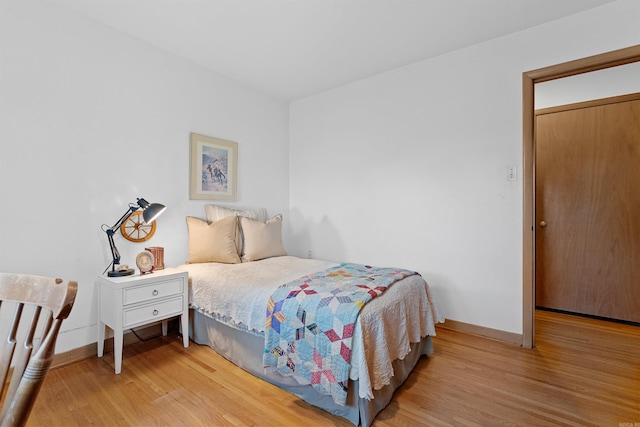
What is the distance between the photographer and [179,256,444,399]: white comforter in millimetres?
1487

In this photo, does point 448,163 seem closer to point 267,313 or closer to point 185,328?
point 267,313

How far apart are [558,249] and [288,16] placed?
3.47m

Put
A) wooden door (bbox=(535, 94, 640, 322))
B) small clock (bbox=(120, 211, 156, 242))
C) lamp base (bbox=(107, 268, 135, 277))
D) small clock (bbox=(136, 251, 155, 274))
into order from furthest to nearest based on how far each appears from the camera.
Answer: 1. wooden door (bbox=(535, 94, 640, 322))
2. small clock (bbox=(120, 211, 156, 242))
3. small clock (bbox=(136, 251, 155, 274))
4. lamp base (bbox=(107, 268, 135, 277))

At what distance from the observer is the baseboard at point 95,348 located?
208cm

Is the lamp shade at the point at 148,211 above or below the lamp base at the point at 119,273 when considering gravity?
above

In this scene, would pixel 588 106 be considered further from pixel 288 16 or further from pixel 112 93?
pixel 112 93

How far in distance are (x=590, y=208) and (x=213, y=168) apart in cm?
383

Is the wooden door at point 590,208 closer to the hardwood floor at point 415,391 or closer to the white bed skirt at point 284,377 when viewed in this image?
the hardwood floor at point 415,391

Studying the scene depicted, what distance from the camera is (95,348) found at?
2244 mm

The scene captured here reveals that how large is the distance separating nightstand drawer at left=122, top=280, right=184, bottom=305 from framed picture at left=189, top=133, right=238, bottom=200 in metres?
0.94

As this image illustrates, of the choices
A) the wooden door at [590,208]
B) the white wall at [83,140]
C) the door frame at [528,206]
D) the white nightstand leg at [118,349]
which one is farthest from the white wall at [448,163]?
the white nightstand leg at [118,349]

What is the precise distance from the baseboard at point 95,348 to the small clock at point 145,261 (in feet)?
2.01

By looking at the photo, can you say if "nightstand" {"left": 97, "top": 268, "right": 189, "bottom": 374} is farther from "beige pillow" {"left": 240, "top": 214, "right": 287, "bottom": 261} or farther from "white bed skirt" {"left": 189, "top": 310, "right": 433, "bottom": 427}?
"beige pillow" {"left": 240, "top": 214, "right": 287, "bottom": 261}

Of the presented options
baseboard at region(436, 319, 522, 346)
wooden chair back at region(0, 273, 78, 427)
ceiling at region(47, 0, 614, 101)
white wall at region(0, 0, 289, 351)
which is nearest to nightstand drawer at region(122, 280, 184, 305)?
white wall at region(0, 0, 289, 351)
